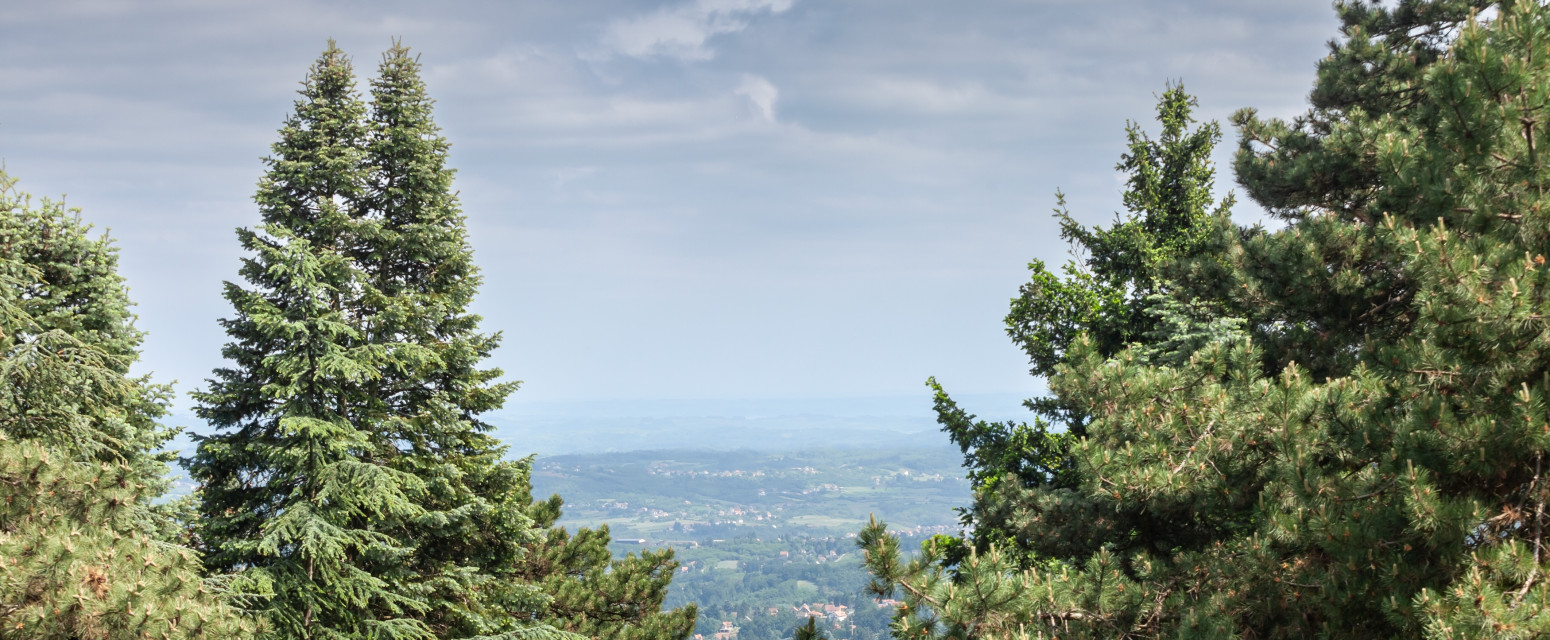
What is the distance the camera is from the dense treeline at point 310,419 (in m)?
7.80

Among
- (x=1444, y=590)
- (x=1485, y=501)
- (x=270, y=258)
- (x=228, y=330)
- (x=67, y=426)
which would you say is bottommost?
(x=1444, y=590)

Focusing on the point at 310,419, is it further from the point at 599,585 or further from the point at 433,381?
the point at 599,585

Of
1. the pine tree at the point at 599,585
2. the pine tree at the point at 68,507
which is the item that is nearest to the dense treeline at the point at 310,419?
the pine tree at the point at 68,507

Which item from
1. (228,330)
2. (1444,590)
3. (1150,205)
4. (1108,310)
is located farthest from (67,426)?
(1150,205)

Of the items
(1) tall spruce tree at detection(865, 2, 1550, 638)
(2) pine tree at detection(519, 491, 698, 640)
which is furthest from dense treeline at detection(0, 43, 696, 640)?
(1) tall spruce tree at detection(865, 2, 1550, 638)

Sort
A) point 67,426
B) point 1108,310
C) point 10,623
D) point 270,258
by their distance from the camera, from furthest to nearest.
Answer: point 1108,310 < point 270,258 < point 67,426 < point 10,623

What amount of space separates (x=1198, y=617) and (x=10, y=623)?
9.05m

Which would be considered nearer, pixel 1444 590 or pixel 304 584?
pixel 1444 590

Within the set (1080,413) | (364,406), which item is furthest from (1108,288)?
(364,406)

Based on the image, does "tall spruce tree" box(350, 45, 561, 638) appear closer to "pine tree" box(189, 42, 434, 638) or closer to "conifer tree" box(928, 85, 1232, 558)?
"pine tree" box(189, 42, 434, 638)

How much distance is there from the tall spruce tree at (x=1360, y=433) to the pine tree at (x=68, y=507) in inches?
230

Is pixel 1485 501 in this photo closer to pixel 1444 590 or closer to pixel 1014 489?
pixel 1444 590

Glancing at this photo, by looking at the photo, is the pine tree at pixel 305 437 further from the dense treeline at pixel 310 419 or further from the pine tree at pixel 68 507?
the pine tree at pixel 68 507

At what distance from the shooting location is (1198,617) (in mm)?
6781
